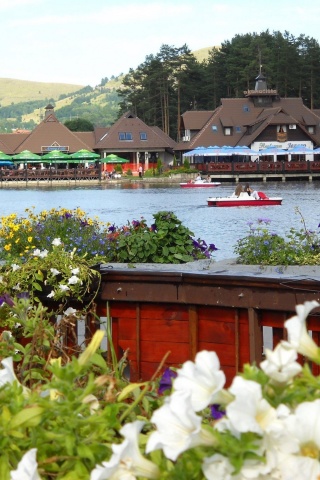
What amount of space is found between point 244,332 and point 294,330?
4279 mm

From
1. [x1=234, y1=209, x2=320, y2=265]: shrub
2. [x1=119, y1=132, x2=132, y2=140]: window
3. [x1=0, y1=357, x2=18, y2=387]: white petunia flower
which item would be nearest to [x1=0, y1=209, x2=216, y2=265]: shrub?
[x1=234, y1=209, x2=320, y2=265]: shrub

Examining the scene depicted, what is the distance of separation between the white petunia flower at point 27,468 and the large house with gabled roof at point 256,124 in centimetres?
9375

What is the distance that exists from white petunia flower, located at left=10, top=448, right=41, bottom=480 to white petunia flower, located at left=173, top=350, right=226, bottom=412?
10.6 inches

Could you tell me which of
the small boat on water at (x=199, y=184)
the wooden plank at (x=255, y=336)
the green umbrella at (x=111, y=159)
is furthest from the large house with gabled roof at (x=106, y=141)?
the wooden plank at (x=255, y=336)

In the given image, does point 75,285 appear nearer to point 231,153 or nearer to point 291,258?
point 291,258

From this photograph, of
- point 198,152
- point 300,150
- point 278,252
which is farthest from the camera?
point 300,150

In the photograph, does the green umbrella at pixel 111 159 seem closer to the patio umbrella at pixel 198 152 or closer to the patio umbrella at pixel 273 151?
the patio umbrella at pixel 198 152

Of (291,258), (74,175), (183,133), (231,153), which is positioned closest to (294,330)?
(291,258)

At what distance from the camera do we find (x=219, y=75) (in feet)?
394

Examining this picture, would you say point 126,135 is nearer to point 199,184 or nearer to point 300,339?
point 199,184

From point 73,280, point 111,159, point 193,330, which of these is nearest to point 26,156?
point 111,159

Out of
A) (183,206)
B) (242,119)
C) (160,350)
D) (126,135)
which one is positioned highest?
(242,119)

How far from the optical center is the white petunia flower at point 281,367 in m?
1.54

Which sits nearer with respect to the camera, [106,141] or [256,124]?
[256,124]
